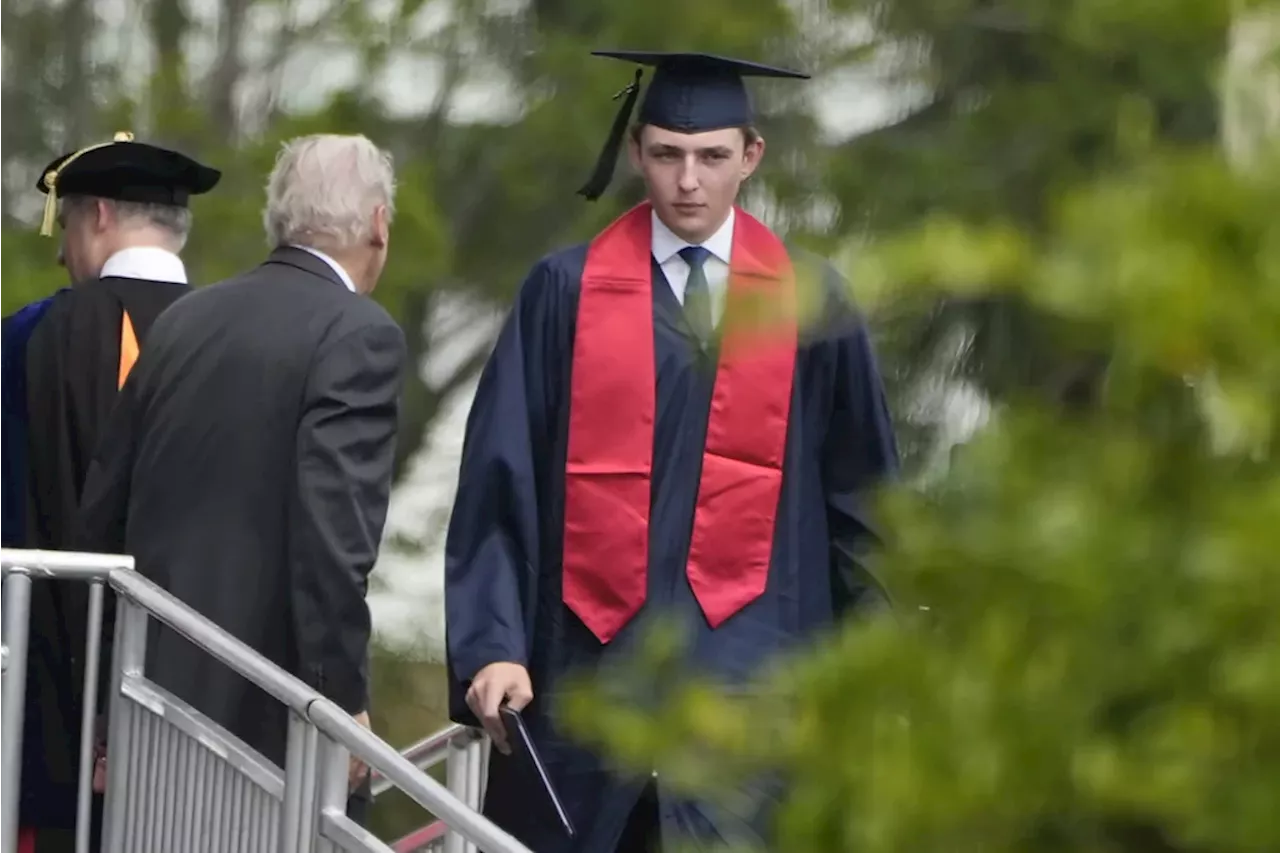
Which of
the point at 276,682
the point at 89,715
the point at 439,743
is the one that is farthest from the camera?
the point at 439,743

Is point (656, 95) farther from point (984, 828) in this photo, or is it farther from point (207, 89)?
point (207, 89)

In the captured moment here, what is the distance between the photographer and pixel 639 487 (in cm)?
410

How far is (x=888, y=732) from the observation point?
123 cm

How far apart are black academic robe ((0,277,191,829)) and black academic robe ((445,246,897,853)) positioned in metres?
0.82

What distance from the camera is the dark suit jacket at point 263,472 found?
13.7 ft

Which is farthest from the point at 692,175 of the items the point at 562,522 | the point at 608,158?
the point at 562,522

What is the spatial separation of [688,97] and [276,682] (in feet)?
4.01

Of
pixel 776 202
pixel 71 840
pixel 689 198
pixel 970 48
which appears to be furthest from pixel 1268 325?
pixel 970 48

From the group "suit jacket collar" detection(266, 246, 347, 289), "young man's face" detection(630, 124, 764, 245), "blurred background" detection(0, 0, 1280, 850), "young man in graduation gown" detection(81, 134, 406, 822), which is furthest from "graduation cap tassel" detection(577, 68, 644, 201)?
"blurred background" detection(0, 0, 1280, 850)

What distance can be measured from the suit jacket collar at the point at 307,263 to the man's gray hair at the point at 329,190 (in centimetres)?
3

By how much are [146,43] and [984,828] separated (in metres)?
9.33

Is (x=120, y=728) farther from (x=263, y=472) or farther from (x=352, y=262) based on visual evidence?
(x=352, y=262)

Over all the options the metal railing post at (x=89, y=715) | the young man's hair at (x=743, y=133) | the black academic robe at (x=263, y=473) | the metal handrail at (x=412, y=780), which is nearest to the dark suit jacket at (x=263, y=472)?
the black academic robe at (x=263, y=473)

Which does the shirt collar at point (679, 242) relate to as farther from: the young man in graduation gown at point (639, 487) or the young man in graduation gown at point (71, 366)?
the young man in graduation gown at point (71, 366)
